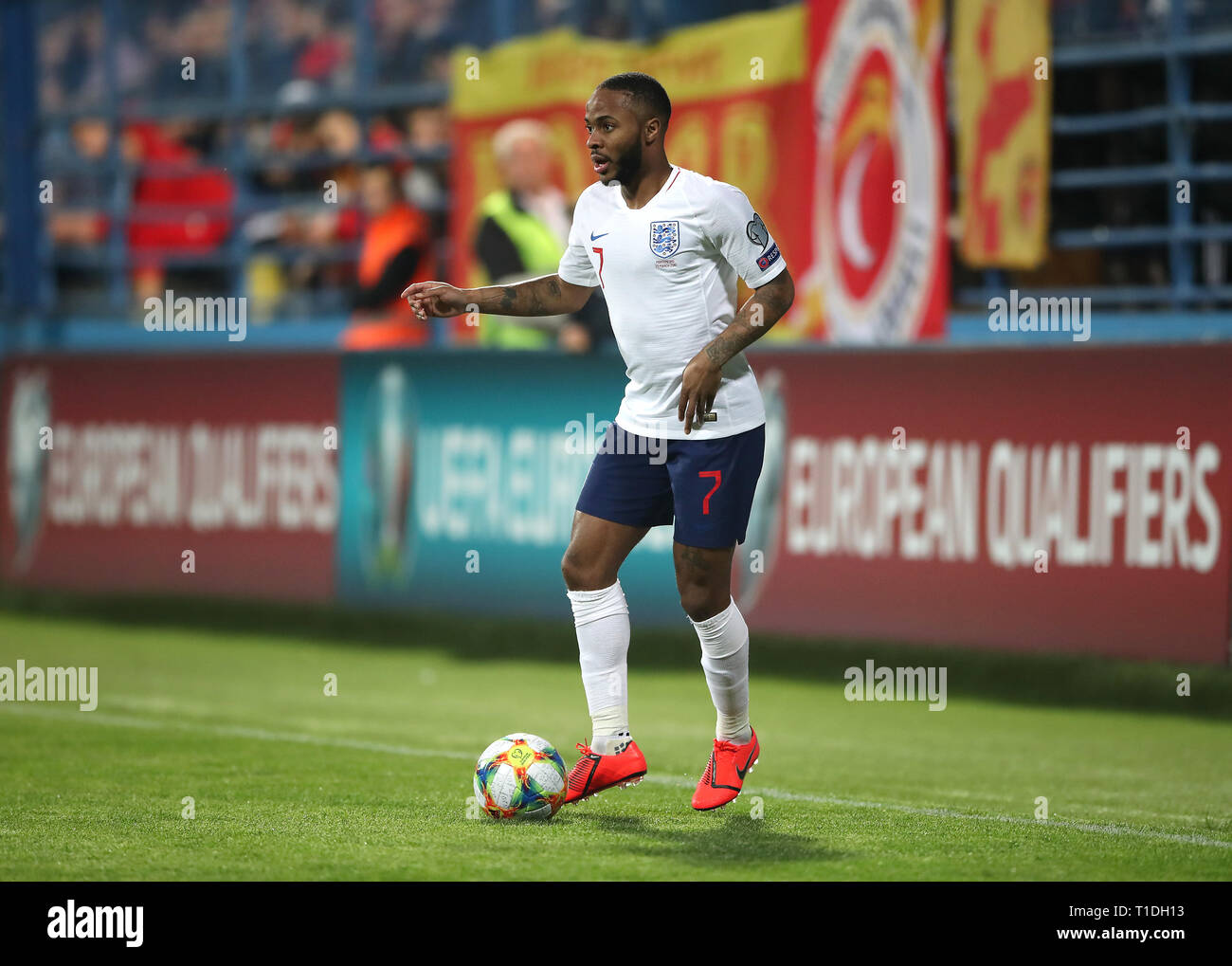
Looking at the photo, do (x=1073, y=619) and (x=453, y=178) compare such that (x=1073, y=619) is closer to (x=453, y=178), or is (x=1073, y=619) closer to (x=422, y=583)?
(x=422, y=583)

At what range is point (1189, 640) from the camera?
9703 millimetres

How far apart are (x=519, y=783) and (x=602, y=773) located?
0.34 meters

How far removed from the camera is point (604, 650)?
22.4 feet

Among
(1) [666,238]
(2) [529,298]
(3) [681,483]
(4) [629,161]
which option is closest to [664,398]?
(3) [681,483]

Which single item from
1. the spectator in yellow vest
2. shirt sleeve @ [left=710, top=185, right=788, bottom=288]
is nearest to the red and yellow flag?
the spectator in yellow vest

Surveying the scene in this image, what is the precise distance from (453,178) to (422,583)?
140 inches

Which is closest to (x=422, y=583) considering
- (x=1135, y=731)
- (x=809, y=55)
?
(x=809, y=55)

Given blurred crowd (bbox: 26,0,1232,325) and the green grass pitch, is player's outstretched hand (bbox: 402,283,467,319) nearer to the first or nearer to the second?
the green grass pitch

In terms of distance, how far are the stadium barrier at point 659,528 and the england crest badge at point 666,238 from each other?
3.99m

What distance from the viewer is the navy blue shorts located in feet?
21.8

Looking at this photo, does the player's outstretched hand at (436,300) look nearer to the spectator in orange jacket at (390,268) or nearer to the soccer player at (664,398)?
the soccer player at (664,398)

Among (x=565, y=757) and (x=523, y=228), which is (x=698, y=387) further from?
(x=523, y=228)
